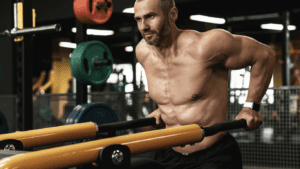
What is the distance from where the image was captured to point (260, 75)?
5.38 ft

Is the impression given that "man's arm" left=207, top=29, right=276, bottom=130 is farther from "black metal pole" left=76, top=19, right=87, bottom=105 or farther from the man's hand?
"black metal pole" left=76, top=19, right=87, bottom=105

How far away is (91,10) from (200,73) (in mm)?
1351

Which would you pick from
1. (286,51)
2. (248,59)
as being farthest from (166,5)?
(286,51)

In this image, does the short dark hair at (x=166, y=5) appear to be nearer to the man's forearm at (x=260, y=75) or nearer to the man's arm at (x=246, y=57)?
the man's arm at (x=246, y=57)

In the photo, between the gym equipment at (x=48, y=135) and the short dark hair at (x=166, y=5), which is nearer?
the gym equipment at (x=48, y=135)

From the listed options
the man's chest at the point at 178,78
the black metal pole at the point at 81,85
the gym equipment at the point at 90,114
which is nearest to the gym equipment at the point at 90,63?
the black metal pole at the point at 81,85

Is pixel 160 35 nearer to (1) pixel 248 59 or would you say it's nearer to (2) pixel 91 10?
(1) pixel 248 59

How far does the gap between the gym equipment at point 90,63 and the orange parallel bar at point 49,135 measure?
120 centimetres

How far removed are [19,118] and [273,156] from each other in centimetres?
264

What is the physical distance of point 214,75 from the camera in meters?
1.65

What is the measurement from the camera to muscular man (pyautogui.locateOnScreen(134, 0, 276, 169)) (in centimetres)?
157

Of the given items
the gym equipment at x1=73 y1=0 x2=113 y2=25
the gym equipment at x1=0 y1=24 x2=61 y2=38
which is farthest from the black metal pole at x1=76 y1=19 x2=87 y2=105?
the gym equipment at x1=0 y1=24 x2=61 y2=38

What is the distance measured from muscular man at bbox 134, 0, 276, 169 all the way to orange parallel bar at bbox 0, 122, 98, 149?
0.50 meters

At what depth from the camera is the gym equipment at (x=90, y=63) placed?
100 inches
